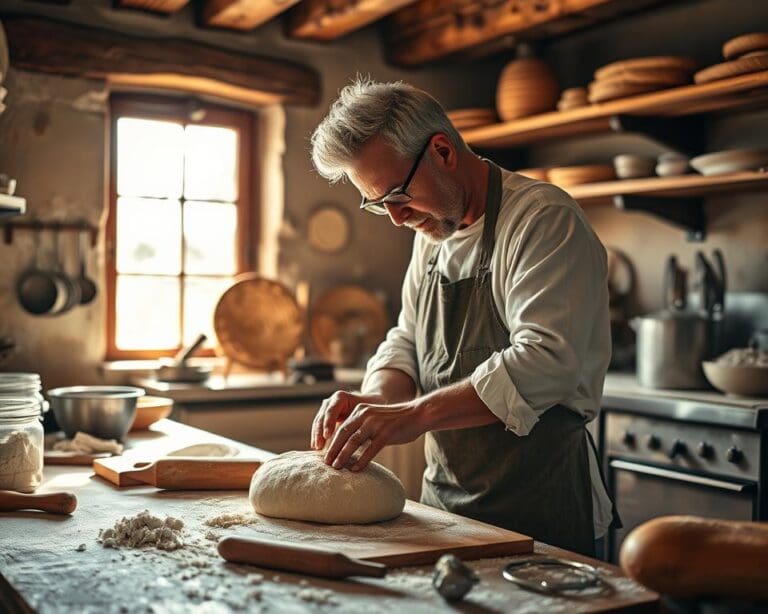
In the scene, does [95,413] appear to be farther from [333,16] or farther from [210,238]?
[333,16]

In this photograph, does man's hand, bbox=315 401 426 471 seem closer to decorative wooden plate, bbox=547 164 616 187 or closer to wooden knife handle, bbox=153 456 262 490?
wooden knife handle, bbox=153 456 262 490

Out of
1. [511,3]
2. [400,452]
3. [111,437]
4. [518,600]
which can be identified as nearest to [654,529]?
[518,600]

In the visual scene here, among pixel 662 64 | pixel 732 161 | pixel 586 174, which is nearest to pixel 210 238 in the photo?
pixel 586 174

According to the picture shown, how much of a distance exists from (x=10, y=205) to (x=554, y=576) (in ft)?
5.94

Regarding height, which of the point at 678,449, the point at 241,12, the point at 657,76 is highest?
the point at 241,12

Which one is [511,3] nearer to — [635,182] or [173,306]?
[635,182]

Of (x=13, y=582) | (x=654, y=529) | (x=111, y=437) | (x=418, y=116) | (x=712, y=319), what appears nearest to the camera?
(x=654, y=529)

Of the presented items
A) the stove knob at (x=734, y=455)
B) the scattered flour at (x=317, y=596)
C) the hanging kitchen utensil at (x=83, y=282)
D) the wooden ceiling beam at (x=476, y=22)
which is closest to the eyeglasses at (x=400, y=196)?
the scattered flour at (x=317, y=596)

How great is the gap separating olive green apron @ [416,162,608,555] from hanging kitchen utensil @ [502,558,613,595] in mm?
495

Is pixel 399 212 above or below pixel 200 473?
above

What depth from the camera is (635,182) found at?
356 cm

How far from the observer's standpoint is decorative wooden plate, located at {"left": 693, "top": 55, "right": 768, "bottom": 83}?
3.08 m

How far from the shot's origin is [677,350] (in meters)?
3.32

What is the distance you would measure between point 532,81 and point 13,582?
130 inches
